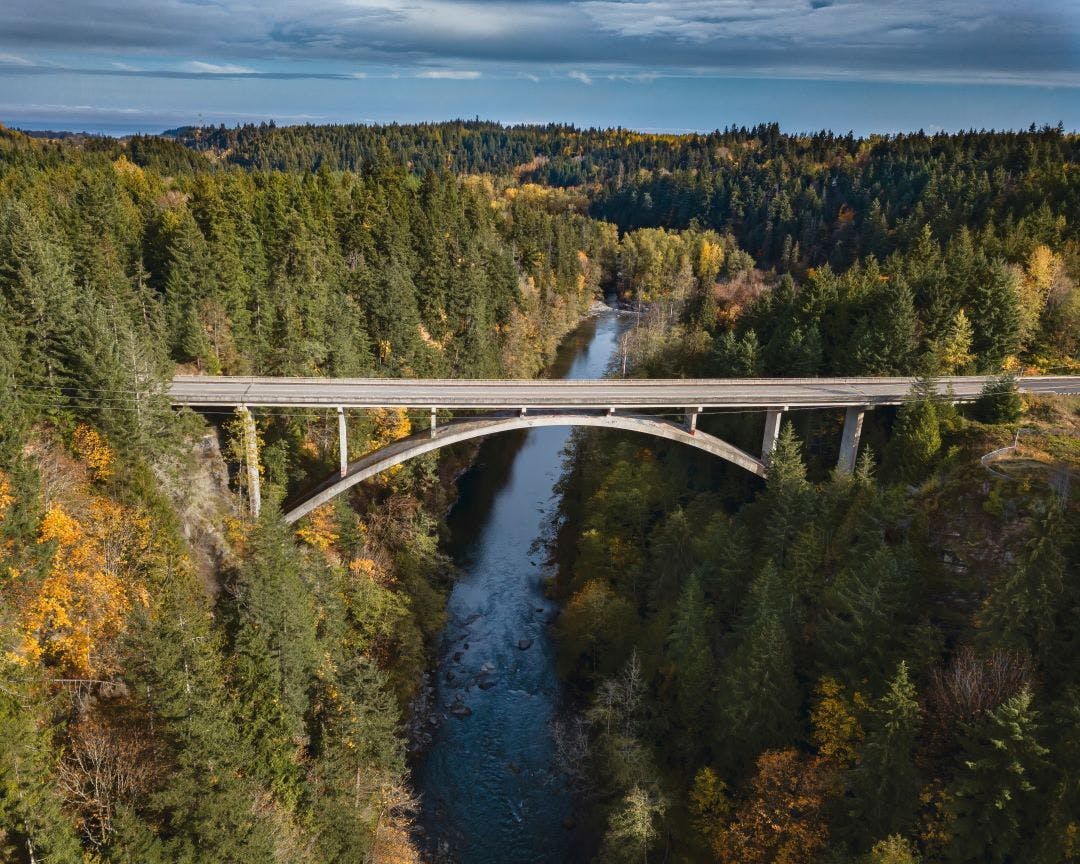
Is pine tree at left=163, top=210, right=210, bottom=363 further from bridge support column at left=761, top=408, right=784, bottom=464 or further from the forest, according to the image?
bridge support column at left=761, top=408, right=784, bottom=464

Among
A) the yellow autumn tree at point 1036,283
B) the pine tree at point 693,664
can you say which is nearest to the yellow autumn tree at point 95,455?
the pine tree at point 693,664

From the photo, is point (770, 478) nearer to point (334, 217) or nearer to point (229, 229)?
point (229, 229)

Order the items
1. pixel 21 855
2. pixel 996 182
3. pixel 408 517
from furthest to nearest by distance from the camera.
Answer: pixel 996 182 → pixel 408 517 → pixel 21 855

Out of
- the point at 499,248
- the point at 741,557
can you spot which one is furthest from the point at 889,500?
the point at 499,248

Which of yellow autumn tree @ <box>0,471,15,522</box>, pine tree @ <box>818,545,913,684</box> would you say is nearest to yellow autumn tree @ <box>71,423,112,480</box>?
yellow autumn tree @ <box>0,471,15,522</box>

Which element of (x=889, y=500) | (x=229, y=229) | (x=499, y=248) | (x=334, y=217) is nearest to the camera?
(x=889, y=500)

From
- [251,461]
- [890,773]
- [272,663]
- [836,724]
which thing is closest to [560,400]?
[251,461]

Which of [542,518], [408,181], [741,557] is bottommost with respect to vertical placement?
[542,518]
